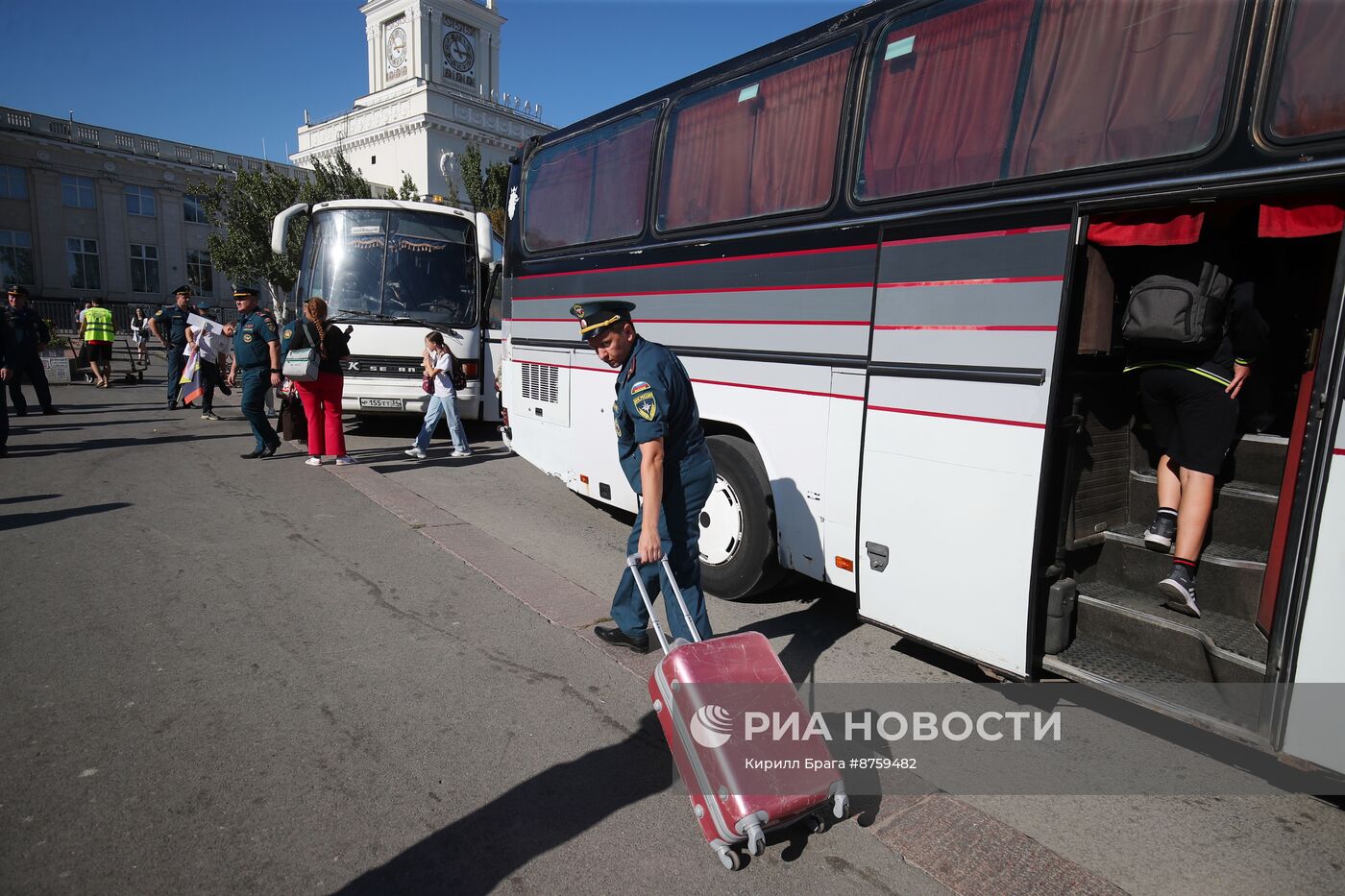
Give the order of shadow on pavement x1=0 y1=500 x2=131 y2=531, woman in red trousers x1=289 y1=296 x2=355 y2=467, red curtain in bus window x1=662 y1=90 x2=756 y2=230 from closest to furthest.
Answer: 1. red curtain in bus window x1=662 y1=90 x2=756 y2=230
2. shadow on pavement x1=0 y1=500 x2=131 y2=531
3. woman in red trousers x1=289 y1=296 x2=355 y2=467

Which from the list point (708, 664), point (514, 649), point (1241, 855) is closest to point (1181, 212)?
point (1241, 855)

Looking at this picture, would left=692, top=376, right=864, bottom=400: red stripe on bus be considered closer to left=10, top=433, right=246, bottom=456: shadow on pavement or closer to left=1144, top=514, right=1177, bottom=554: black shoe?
left=1144, top=514, right=1177, bottom=554: black shoe

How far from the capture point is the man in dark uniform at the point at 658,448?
347 centimetres

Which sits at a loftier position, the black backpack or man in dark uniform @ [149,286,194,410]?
the black backpack

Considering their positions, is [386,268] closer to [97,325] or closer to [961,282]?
[961,282]

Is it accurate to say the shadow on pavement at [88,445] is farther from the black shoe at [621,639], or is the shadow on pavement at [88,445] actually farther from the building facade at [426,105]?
the building facade at [426,105]

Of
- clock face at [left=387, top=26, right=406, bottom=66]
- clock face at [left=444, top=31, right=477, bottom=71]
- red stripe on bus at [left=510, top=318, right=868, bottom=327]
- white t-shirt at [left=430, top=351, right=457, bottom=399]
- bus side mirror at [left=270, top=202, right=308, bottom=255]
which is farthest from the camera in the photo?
clock face at [left=444, top=31, right=477, bottom=71]

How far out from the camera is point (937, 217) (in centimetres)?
369

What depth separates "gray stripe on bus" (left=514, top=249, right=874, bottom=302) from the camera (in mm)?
4145

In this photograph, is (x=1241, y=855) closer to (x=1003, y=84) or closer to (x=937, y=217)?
(x=937, y=217)

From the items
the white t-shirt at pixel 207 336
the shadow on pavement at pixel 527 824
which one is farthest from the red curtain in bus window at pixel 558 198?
the white t-shirt at pixel 207 336

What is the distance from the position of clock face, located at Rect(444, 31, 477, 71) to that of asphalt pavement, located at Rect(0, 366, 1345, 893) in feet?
253

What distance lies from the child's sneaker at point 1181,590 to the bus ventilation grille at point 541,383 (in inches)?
188

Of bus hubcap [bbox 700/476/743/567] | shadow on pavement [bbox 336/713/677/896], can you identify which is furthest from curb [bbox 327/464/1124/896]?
bus hubcap [bbox 700/476/743/567]
